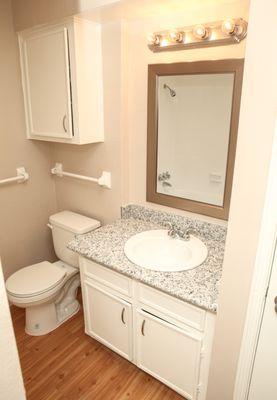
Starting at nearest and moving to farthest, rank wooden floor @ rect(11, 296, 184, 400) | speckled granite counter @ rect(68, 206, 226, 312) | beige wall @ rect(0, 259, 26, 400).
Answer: beige wall @ rect(0, 259, 26, 400), speckled granite counter @ rect(68, 206, 226, 312), wooden floor @ rect(11, 296, 184, 400)

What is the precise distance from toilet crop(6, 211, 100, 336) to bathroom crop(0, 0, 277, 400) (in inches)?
0.6

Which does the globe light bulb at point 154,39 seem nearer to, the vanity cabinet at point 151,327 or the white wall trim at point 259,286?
the white wall trim at point 259,286

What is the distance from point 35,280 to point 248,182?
1.63 meters

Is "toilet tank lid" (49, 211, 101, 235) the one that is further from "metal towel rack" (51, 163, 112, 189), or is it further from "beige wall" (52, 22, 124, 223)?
"metal towel rack" (51, 163, 112, 189)

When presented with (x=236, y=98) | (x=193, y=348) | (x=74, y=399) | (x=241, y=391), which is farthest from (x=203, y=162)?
(x=74, y=399)

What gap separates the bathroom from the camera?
3.59 feet

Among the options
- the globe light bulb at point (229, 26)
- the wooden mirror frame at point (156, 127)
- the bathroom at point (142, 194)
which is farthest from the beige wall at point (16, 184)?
the globe light bulb at point (229, 26)

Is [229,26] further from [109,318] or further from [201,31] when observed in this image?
[109,318]

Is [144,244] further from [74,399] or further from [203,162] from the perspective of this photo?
[74,399]

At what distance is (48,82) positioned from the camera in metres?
1.88

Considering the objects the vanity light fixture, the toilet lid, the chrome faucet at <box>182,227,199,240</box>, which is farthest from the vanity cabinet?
the vanity light fixture

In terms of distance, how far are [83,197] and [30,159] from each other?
1.70 ft

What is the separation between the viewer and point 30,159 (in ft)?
7.59

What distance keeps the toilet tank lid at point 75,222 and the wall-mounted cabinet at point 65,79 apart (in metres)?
0.61
